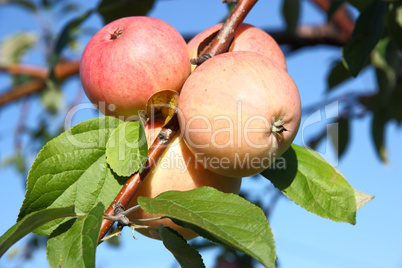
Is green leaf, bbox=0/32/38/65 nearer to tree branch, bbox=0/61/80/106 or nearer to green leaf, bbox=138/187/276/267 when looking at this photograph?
tree branch, bbox=0/61/80/106

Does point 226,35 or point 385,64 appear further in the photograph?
point 385,64

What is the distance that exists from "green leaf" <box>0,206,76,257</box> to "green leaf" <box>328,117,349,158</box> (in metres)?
1.45

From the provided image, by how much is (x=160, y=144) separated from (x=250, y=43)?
24 centimetres

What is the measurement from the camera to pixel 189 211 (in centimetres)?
57

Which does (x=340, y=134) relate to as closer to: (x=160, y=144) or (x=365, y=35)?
(x=365, y=35)

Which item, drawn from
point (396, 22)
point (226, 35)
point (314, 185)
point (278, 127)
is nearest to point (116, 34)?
point (226, 35)

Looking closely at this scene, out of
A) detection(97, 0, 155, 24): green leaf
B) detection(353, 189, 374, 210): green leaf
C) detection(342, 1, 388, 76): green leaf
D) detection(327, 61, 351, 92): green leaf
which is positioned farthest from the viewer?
detection(327, 61, 351, 92): green leaf

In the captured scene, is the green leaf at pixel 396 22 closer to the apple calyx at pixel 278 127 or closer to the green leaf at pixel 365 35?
the green leaf at pixel 365 35

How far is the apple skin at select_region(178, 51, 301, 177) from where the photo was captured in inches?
24.2

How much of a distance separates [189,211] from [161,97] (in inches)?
7.8

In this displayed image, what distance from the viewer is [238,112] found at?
609 mm

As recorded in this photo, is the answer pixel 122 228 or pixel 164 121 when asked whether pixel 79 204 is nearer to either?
pixel 122 228

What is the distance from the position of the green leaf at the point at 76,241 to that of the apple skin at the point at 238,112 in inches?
7.1

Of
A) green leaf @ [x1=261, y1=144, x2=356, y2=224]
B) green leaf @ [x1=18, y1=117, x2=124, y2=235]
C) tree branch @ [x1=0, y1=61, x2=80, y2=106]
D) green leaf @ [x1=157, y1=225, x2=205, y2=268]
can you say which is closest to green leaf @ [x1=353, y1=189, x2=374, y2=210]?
green leaf @ [x1=261, y1=144, x2=356, y2=224]
